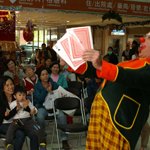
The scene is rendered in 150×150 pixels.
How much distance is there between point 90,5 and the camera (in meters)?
8.39

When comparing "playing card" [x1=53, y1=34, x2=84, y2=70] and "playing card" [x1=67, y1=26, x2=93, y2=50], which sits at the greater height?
"playing card" [x1=67, y1=26, x2=93, y2=50]

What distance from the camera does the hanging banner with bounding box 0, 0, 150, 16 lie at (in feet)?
25.1

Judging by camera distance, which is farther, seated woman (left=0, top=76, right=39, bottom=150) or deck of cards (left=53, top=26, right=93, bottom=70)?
seated woman (left=0, top=76, right=39, bottom=150)

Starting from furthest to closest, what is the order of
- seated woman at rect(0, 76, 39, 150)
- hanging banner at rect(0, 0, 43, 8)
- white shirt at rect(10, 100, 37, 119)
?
hanging banner at rect(0, 0, 43, 8) → white shirt at rect(10, 100, 37, 119) → seated woman at rect(0, 76, 39, 150)

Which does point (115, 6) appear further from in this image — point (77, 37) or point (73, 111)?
point (77, 37)

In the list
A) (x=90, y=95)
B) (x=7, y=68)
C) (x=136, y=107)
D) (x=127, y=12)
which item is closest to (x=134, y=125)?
(x=136, y=107)

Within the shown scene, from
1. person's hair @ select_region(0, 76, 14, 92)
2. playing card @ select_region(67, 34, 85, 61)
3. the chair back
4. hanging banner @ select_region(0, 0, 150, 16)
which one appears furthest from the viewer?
hanging banner @ select_region(0, 0, 150, 16)

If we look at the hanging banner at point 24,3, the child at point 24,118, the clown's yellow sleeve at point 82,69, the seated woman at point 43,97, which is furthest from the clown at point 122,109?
the hanging banner at point 24,3

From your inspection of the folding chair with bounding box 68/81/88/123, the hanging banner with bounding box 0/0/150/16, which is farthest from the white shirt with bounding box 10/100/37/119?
the hanging banner with bounding box 0/0/150/16

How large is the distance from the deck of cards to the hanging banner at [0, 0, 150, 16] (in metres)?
5.65

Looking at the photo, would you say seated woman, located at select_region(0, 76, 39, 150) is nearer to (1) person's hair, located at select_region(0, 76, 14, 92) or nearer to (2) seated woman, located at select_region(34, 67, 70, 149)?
(1) person's hair, located at select_region(0, 76, 14, 92)

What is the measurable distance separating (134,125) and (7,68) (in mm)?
4311

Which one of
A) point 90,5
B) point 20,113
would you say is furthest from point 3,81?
point 90,5

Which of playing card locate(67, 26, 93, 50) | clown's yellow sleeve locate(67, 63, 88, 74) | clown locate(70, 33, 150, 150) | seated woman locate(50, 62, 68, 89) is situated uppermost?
playing card locate(67, 26, 93, 50)
